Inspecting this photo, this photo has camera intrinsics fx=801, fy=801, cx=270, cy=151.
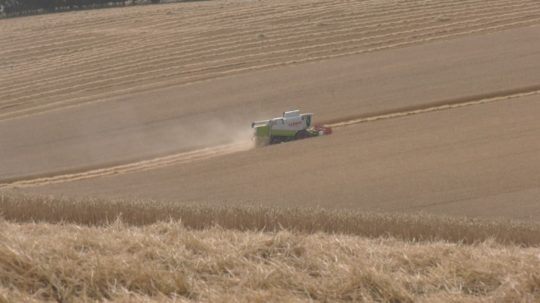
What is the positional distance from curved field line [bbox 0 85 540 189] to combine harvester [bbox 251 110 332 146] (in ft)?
1.83

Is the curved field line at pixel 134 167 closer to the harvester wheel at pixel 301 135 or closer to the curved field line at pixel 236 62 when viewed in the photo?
the harvester wheel at pixel 301 135

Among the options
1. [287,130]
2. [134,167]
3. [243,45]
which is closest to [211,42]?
[243,45]

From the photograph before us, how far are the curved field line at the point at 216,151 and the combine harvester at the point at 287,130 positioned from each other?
56cm

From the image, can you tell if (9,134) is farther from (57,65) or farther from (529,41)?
(529,41)

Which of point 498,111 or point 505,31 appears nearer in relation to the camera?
point 498,111

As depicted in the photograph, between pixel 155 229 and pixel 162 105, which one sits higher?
pixel 155 229

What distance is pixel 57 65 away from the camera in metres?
43.2

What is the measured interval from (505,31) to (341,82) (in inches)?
402

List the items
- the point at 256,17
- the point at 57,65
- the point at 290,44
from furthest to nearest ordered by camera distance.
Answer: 1. the point at 256,17
2. the point at 57,65
3. the point at 290,44

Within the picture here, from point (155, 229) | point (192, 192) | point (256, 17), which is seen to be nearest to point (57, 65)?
point (256, 17)

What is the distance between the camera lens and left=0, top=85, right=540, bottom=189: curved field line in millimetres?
22906

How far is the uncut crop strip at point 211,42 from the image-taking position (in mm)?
36969

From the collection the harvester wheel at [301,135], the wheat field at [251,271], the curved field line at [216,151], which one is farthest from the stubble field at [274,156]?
the harvester wheel at [301,135]

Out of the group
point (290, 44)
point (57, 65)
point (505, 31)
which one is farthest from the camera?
point (57, 65)
